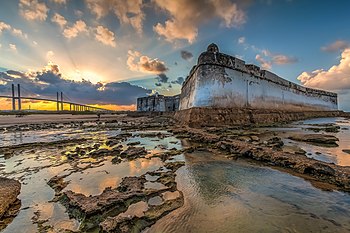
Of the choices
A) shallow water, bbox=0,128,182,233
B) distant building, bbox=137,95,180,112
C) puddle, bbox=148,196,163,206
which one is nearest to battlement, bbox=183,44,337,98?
shallow water, bbox=0,128,182,233

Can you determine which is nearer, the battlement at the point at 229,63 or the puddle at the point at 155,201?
the puddle at the point at 155,201

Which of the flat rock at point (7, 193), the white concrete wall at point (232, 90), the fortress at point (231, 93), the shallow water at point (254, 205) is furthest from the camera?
the white concrete wall at point (232, 90)

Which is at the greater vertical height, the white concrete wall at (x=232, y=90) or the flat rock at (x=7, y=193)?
the white concrete wall at (x=232, y=90)

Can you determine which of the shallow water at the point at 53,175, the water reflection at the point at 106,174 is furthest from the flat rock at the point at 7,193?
the water reflection at the point at 106,174

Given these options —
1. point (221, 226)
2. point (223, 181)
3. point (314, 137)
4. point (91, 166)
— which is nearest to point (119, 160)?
point (91, 166)

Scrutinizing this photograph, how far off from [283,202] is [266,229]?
79cm

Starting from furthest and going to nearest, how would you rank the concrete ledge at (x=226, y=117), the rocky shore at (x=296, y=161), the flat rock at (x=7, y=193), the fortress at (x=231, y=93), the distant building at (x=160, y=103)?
the distant building at (x=160, y=103) < the fortress at (x=231, y=93) < the concrete ledge at (x=226, y=117) < the rocky shore at (x=296, y=161) < the flat rock at (x=7, y=193)

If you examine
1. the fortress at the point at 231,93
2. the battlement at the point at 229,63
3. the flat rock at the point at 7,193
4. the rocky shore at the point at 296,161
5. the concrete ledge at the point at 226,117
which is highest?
the battlement at the point at 229,63

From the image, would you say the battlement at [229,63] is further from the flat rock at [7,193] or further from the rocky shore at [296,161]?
the flat rock at [7,193]

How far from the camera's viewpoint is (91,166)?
448 cm

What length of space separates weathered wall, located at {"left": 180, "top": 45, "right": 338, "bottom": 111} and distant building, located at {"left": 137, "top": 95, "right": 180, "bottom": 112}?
94.7 ft

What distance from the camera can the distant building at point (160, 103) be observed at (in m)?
49.1

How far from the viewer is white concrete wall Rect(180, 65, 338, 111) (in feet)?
44.0

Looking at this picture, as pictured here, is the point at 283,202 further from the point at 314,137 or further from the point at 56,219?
the point at 314,137
